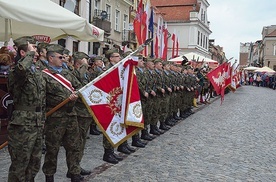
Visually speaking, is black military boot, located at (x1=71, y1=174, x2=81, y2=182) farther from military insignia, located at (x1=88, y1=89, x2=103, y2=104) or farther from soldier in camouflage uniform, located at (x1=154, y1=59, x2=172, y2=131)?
soldier in camouflage uniform, located at (x1=154, y1=59, x2=172, y2=131)

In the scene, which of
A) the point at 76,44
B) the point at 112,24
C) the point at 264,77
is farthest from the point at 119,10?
the point at 264,77

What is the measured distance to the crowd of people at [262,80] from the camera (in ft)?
122

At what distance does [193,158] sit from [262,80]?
38.3m

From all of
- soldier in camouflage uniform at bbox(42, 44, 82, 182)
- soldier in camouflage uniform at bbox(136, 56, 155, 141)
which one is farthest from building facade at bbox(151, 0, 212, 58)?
soldier in camouflage uniform at bbox(42, 44, 82, 182)

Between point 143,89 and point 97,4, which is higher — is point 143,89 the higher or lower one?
the lower one

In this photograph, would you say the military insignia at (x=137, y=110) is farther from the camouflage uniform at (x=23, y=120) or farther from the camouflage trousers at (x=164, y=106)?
the camouflage trousers at (x=164, y=106)

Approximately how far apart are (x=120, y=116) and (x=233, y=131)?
517 cm

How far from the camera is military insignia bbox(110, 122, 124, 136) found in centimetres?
500

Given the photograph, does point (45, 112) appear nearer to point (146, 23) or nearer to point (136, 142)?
point (136, 142)

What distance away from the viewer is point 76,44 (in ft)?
70.1

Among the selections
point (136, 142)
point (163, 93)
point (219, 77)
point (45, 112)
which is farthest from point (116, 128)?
point (219, 77)

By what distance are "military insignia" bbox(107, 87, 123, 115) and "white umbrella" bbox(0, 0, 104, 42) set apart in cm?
196

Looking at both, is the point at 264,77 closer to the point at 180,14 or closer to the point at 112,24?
the point at 180,14

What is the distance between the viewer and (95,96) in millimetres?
4742
